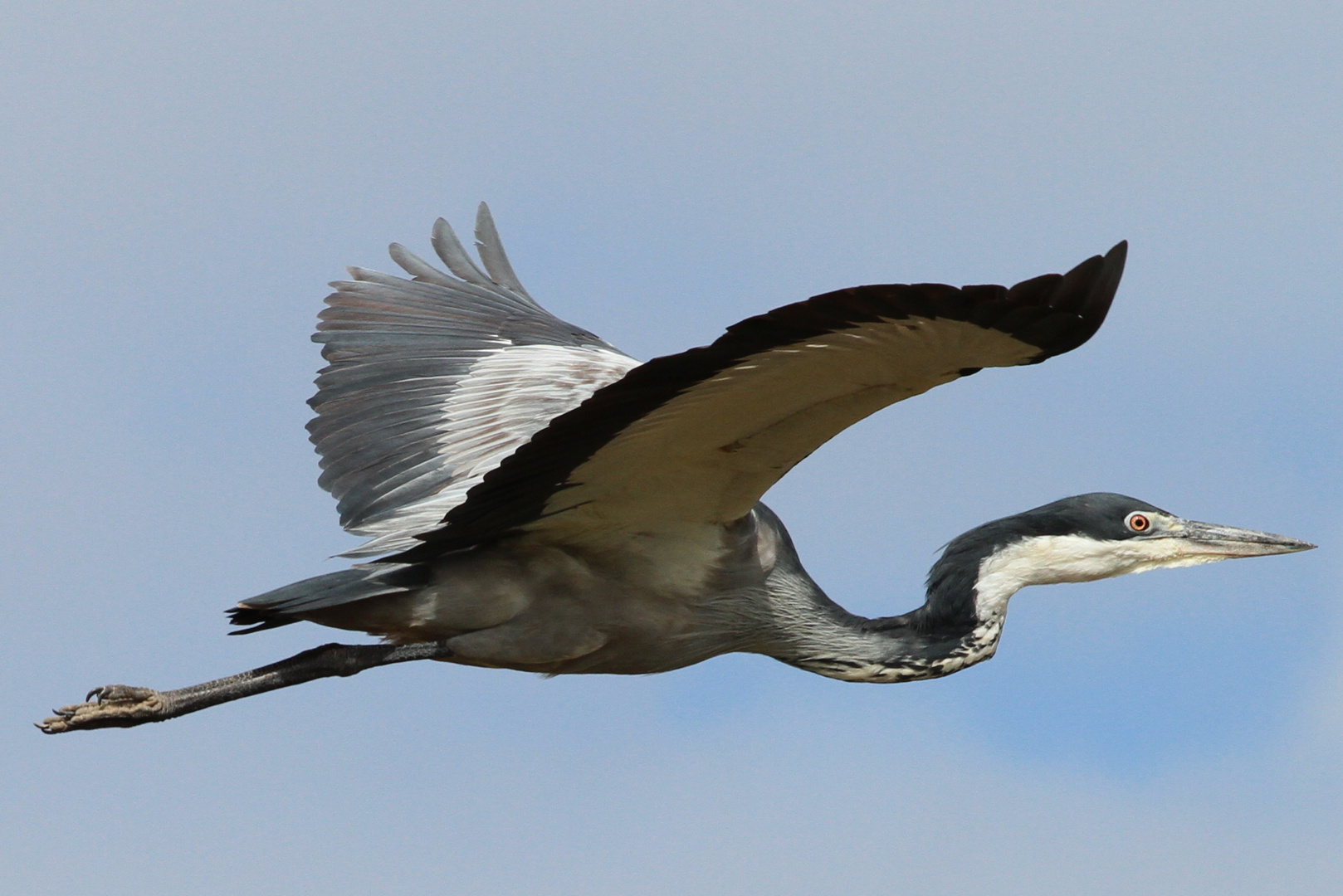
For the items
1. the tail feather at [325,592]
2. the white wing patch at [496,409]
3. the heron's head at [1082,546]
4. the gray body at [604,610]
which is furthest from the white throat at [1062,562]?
the tail feather at [325,592]

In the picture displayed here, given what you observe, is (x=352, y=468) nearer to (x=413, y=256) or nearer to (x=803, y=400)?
(x=413, y=256)

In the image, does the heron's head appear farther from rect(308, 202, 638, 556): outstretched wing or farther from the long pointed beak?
rect(308, 202, 638, 556): outstretched wing

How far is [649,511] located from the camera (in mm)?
6301

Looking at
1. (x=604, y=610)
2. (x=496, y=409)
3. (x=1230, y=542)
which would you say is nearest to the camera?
(x=604, y=610)

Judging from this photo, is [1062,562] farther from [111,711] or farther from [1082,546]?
[111,711]

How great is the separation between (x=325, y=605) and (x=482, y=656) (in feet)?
2.28

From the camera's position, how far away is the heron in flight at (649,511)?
16.1 ft

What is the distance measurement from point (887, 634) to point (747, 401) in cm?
189

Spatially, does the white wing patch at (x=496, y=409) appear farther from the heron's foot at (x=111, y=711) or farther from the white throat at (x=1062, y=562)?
the white throat at (x=1062, y=562)

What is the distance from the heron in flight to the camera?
Answer: 16.1 feet

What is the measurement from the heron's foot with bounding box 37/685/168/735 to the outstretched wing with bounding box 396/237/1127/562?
3.81 ft

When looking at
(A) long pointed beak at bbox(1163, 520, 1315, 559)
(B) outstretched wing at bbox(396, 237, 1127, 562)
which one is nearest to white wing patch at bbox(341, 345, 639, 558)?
(B) outstretched wing at bbox(396, 237, 1127, 562)

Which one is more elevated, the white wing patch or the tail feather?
the white wing patch

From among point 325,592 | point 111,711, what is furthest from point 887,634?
point 111,711
